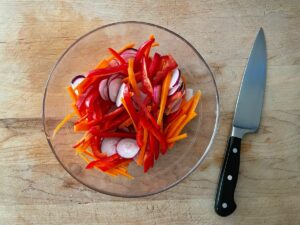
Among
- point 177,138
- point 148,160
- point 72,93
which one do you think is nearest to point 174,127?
point 177,138

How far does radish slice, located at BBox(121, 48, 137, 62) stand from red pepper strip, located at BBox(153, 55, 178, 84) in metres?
0.10

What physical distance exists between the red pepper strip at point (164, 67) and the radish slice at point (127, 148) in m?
0.22

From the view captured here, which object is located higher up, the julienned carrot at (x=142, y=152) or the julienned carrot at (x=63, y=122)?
the julienned carrot at (x=63, y=122)

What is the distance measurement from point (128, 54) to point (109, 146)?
0.32 meters

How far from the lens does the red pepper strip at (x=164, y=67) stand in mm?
1400

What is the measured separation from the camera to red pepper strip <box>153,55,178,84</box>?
4.59 feet

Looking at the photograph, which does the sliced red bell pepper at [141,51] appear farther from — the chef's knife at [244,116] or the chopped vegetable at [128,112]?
the chef's knife at [244,116]

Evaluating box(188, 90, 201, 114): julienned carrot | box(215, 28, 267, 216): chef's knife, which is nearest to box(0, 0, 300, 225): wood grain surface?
box(215, 28, 267, 216): chef's knife

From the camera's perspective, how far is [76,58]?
1518 millimetres

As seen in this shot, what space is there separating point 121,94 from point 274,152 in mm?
623

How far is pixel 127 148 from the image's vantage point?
138 cm

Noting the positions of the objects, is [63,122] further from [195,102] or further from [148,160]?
[195,102]

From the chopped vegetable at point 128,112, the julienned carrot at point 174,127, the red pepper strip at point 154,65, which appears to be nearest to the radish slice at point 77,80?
the chopped vegetable at point 128,112

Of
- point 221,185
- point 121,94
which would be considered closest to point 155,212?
point 221,185
